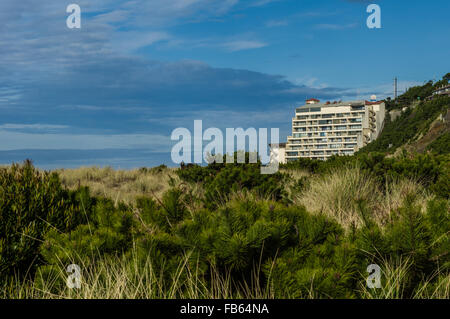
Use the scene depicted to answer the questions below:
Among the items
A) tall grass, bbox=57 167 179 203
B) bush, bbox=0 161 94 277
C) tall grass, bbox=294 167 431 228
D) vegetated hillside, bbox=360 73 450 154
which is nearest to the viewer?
bush, bbox=0 161 94 277

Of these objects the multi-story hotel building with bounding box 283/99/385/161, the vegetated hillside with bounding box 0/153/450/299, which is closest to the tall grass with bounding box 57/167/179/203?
the vegetated hillside with bounding box 0/153/450/299

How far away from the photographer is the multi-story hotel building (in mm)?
121812

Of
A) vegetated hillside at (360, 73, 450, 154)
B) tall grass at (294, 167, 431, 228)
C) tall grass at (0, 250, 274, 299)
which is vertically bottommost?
tall grass at (0, 250, 274, 299)

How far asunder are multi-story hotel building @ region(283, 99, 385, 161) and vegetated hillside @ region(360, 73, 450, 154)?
5389 millimetres

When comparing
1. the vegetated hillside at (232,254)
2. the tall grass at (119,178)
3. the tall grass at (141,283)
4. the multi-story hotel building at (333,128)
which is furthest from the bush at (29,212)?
the multi-story hotel building at (333,128)

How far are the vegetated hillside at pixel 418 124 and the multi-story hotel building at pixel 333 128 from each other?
539cm

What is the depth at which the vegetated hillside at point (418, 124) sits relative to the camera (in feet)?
212

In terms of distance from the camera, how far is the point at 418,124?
91688mm

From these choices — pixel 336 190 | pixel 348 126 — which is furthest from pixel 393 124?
pixel 336 190

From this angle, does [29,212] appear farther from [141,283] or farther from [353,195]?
[353,195]

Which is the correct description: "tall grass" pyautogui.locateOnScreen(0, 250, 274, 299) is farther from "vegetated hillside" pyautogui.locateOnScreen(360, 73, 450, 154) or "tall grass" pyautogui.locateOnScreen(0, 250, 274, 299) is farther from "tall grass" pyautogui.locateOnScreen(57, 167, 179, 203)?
"vegetated hillside" pyautogui.locateOnScreen(360, 73, 450, 154)

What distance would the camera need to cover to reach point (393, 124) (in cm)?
11231

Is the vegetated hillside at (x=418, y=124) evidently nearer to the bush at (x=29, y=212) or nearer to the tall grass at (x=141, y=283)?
the bush at (x=29, y=212)

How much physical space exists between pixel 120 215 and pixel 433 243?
10.6 ft
